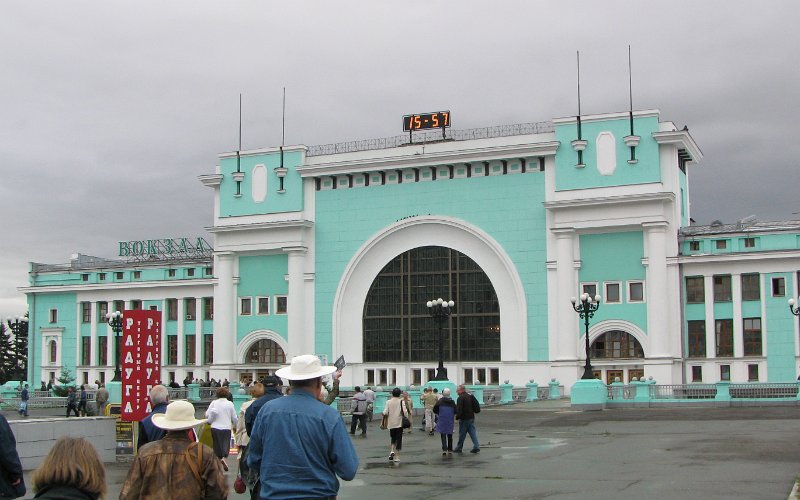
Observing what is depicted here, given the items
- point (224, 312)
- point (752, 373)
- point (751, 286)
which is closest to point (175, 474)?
point (752, 373)

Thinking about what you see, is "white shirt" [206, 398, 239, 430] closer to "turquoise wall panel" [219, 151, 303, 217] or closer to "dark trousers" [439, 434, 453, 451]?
"dark trousers" [439, 434, 453, 451]

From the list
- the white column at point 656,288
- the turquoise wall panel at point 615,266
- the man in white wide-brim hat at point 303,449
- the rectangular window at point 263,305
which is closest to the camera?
the man in white wide-brim hat at point 303,449

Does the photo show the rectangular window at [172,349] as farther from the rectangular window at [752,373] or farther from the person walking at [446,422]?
the person walking at [446,422]

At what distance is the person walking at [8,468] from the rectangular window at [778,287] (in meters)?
51.7

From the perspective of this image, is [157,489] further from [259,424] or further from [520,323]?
[520,323]

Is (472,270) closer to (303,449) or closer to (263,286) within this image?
(263,286)

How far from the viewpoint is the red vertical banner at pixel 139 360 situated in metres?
20.9

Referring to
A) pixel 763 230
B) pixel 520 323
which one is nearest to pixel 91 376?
pixel 520 323

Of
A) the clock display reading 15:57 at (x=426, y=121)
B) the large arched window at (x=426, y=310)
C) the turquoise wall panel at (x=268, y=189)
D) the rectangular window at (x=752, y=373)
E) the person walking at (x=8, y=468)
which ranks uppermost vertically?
the clock display reading 15:57 at (x=426, y=121)

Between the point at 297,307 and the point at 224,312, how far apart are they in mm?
5578

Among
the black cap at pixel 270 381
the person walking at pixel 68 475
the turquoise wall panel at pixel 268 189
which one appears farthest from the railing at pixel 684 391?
the person walking at pixel 68 475

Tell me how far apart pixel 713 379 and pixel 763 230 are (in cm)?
852

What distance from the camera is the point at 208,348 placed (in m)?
70.6

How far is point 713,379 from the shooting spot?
5616 cm
